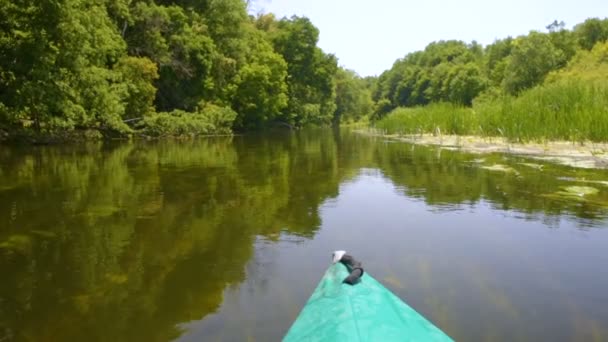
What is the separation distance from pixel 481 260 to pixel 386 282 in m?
1.42

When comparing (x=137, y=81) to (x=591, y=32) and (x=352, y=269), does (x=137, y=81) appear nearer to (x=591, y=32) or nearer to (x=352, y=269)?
(x=352, y=269)

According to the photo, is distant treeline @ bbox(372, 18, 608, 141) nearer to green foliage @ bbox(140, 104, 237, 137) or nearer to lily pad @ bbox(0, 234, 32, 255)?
green foliage @ bbox(140, 104, 237, 137)

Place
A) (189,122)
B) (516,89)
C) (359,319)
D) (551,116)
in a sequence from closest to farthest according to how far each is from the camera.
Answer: (359,319)
(551,116)
(189,122)
(516,89)

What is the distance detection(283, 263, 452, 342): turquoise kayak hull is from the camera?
223 centimetres

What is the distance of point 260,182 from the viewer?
35.9ft

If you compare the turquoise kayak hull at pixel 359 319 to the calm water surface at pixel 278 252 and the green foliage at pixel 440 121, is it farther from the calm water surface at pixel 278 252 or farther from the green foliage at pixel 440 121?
the green foliage at pixel 440 121

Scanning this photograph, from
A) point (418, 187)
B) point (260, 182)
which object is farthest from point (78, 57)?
point (418, 187)

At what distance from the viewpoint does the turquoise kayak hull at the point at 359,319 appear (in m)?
2.23

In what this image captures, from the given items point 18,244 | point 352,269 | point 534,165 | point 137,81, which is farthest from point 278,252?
point 137,81

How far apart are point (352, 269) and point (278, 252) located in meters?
2.62

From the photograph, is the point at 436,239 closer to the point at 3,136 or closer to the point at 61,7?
the point at 61,7

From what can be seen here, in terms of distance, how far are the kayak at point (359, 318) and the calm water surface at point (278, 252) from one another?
3.02 feet

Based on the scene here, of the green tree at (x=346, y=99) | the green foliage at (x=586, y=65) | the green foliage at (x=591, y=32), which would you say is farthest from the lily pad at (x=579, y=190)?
the green tree at (x=346, y=99)

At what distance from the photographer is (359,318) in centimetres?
235
